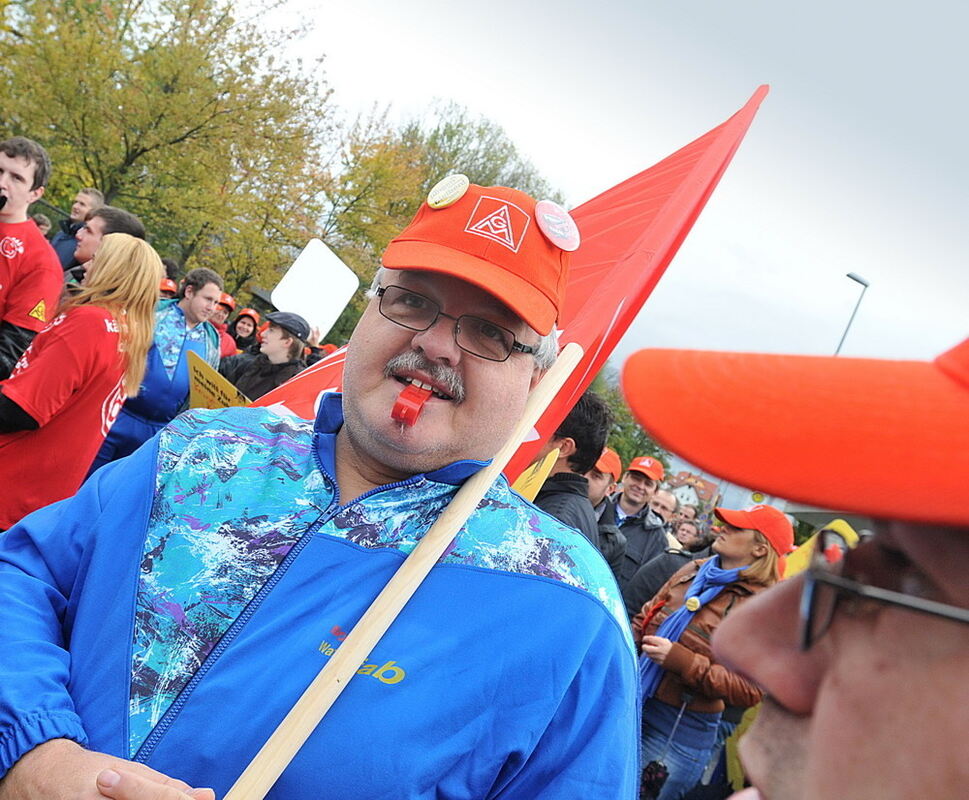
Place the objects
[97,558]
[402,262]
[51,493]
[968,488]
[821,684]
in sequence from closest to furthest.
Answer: [968,488], [821,684], [97,558], [402,262], [51,493]

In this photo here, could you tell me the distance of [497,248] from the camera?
187cm

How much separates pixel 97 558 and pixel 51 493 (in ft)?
5.96

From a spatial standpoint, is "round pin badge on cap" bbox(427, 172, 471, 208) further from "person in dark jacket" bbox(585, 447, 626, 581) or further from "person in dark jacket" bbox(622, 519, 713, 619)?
"person in dark jacket" bbox(622, 519, 713, 619)

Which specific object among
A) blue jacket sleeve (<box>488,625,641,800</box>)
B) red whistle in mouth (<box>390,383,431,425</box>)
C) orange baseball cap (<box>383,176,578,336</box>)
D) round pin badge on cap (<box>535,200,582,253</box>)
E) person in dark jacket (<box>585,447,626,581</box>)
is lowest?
blue jacket sleeve (<box>488,625,641,800</box>)

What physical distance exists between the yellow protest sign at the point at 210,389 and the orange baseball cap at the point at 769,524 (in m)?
2.30

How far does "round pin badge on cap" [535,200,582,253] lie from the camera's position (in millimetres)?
1959

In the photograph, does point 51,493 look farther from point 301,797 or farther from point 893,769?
point 893,769

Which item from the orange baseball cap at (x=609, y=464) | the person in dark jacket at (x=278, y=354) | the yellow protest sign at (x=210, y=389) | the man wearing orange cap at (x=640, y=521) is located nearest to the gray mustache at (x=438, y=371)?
the yellow protest sign at (x=210, y=389)

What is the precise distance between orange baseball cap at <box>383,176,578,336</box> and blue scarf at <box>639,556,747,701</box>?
2535 mm

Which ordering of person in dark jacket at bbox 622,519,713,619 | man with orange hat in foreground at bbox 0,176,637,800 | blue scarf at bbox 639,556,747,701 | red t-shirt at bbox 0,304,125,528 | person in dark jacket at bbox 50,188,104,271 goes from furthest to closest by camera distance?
person in dark jacket at bbox 50,188,104,271 → person in dark jacket at bbox 622,519,713,619 → blue scarf at bbox 639,556,747,701 → red t-shirt at bbox 0,304,125,528 → man with orange hat in foreground at bbox 0,176,637,800

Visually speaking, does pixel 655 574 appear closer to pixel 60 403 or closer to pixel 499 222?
pixel 60 403

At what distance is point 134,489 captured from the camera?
5.76 feet

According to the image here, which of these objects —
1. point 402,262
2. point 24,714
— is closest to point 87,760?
point 24,714

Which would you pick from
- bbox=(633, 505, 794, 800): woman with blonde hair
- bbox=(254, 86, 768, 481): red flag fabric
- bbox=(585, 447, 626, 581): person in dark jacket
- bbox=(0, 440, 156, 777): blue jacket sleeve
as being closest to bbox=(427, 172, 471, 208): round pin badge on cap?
bbox=(254, 86, 768, 481): red flag fabric
